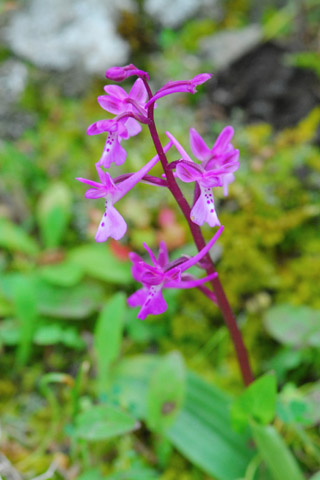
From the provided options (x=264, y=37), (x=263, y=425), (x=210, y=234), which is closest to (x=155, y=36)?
(x=264, y=37)

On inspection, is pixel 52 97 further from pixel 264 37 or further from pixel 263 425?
pixel 263 425

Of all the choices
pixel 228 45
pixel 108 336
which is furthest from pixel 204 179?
pixel 228 45

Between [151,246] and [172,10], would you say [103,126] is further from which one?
[172,10]

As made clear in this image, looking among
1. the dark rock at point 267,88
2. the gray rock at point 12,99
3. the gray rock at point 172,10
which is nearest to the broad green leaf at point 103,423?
the dark rock at point 267,88

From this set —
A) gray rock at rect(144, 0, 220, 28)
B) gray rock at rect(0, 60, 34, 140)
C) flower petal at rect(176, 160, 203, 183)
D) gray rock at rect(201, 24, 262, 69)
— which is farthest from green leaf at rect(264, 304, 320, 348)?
gray rock at rect(144, 0, 220, 28)

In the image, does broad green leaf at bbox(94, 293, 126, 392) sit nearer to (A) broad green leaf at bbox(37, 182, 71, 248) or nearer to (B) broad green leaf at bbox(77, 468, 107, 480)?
(B) broad green leaf at bbox(77, 468, 107, 480)

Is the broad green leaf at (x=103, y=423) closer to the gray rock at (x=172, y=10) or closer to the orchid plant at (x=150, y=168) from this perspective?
the orchid plant at (x=150, y=168)

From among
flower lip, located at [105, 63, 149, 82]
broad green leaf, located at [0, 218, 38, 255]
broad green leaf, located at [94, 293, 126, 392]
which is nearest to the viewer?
flower lip, located at [105, 63, 149, 82]
